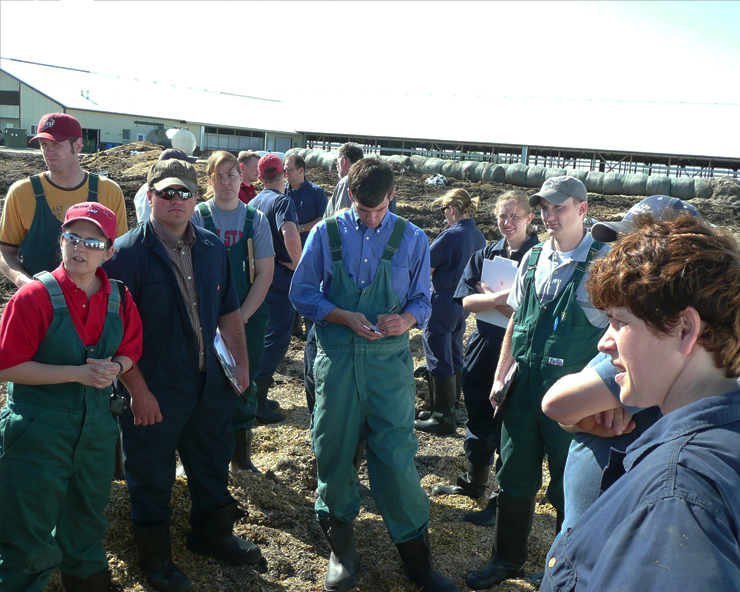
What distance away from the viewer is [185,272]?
2.90 metres

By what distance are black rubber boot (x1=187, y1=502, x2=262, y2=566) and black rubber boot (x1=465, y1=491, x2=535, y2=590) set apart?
3.83 feet

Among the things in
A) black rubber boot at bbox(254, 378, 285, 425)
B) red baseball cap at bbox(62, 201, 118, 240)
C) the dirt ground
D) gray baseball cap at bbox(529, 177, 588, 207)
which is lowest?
the dirt ground

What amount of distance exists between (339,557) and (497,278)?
1.96 meters

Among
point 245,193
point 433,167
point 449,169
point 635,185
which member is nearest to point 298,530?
point 245,193

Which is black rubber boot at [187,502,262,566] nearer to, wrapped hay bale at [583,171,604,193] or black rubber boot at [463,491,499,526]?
black rubber boot at [463,491,499,526]

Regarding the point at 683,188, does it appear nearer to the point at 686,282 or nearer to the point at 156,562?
the point at 156,562

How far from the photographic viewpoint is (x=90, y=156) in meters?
25.7

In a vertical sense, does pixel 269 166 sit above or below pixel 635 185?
below

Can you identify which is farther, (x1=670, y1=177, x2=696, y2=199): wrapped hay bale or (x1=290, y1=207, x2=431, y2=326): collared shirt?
(x1=670, y1=177, x2=696, y2=199): wrapped hay bale

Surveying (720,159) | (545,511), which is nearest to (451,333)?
(545,511)

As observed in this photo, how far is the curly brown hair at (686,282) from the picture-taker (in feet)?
3.77

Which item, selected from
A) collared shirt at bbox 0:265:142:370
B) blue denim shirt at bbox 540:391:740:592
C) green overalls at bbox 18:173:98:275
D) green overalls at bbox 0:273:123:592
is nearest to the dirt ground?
green overalls at bbox 0:273:123:592

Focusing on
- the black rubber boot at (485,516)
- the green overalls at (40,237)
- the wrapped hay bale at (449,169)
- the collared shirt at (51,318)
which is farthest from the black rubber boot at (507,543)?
the wrapped hay bale at (449,169)

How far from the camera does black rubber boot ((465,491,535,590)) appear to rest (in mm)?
3084
